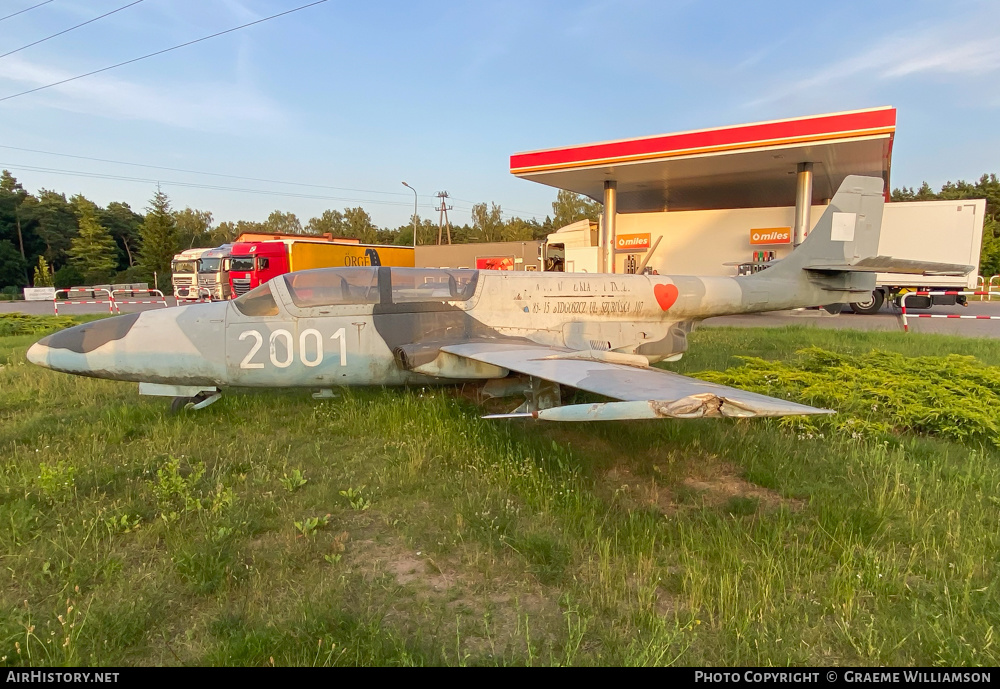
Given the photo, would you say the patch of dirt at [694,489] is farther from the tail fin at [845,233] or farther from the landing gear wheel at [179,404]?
the landing gear wheel at [179,404]

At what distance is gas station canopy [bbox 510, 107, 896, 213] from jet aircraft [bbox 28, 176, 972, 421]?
40.2 ft

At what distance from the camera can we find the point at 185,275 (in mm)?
27141

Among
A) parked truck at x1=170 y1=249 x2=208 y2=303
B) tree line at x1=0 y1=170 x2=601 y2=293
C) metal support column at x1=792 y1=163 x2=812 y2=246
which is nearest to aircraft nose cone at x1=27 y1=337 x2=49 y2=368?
metal support column at x1=792 y1=163 x2=812 y2=246

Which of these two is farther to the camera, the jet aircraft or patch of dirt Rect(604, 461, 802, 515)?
the jet aircraft

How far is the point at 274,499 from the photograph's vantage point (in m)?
3.89

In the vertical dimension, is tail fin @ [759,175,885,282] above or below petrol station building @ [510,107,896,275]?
below

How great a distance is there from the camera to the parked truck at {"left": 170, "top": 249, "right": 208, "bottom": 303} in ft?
87.3

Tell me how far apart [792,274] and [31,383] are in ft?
38.6

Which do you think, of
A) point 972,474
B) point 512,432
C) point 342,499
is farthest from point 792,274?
point 342,499

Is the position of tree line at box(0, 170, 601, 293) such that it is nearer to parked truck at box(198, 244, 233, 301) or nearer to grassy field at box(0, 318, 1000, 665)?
parked truck at box(198, 244, 233, 301)

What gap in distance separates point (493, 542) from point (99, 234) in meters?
67.4

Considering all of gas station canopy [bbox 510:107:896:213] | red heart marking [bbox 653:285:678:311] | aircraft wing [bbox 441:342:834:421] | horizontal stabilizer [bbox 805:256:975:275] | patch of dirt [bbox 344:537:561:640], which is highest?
gas station canopy [bbox 510:107:896:213]

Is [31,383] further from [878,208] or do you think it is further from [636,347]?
[878,208]

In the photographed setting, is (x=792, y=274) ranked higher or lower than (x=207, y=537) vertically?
higher
